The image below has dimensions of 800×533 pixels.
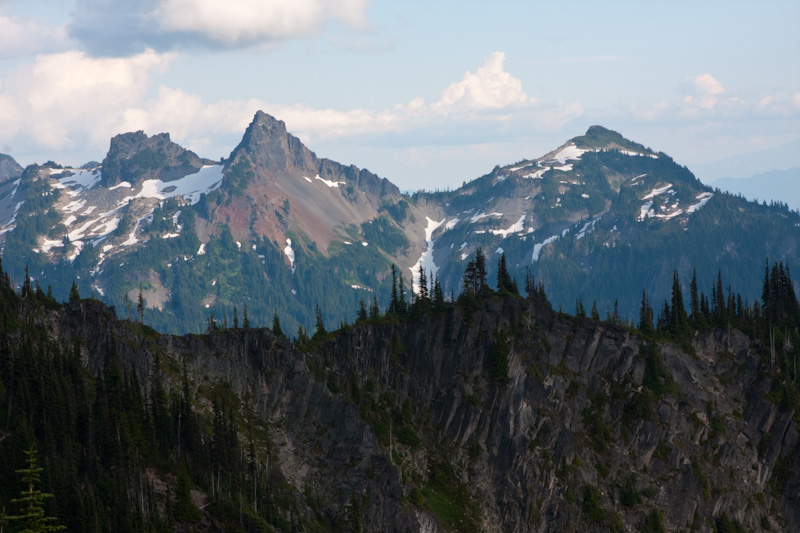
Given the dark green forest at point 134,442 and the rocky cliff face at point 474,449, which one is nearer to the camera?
the dark green forest at point 134,442

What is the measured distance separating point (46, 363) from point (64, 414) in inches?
525

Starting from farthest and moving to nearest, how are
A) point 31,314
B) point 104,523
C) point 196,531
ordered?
point 31,314
point 196,531
point 104,523

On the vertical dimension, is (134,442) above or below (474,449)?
above

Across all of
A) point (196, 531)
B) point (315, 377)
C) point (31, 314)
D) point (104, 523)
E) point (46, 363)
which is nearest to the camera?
point (104, 523)

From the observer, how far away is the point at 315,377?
639 ft

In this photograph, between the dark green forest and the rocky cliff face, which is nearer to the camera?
the dark green forest

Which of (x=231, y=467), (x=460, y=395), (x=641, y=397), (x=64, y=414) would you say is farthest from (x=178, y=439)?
(x=641, y=397)

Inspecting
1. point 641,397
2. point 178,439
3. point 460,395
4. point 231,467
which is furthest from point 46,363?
point 641,397

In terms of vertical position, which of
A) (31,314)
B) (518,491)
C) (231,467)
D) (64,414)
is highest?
(31,314)

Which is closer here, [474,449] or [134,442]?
[134,442]

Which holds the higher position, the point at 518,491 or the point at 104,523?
the point at 104,523

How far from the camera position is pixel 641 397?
199000mm

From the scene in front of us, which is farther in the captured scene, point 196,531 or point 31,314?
point 31,314

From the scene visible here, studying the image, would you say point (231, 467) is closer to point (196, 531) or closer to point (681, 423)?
point (196, 531)
